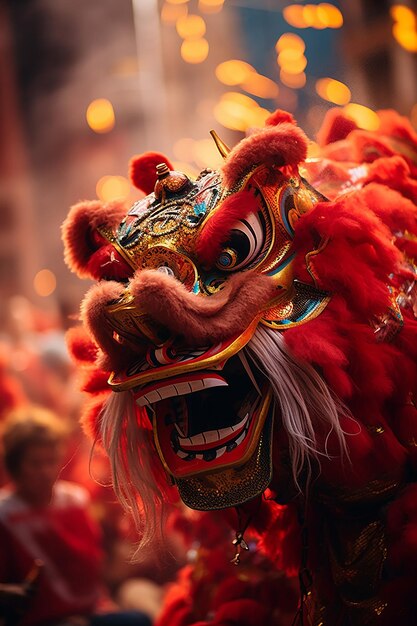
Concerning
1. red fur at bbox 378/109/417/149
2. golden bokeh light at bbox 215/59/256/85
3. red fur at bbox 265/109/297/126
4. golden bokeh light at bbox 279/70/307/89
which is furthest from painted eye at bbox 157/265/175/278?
golden bokeh light at bbox 215/59/256/85

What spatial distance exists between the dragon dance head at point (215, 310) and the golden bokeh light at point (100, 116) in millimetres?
9629

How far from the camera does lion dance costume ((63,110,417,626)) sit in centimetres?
204

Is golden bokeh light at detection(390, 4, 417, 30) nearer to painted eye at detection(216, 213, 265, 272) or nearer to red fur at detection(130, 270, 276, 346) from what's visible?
painted eye at detection(216, 213, 265, 272)

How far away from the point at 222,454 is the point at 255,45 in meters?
7.43

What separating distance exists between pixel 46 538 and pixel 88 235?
1.78m

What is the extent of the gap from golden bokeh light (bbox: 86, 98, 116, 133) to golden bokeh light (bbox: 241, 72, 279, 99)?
10.9 feet

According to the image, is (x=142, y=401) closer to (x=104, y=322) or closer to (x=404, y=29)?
(x=104, y=322)

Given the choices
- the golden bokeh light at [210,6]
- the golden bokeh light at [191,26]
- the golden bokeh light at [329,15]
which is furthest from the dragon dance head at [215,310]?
the golden bokeh light at [191,26]

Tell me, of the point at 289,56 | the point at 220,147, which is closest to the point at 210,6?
the point at 289,56

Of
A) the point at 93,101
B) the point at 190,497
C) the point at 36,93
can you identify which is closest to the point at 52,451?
the point at 190,497

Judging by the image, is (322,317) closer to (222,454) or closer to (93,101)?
(222,454)

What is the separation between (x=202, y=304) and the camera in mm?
2002

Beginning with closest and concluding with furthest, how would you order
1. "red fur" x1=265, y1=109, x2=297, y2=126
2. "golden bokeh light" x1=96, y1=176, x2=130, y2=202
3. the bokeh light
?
"red fur" x1=265, y1=109, x2=297, y2=126 → the bokeh light → "golden bokeh light" x1=96, y1=176, x2=130, y2=202

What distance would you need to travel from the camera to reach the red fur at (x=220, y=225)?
207cm
